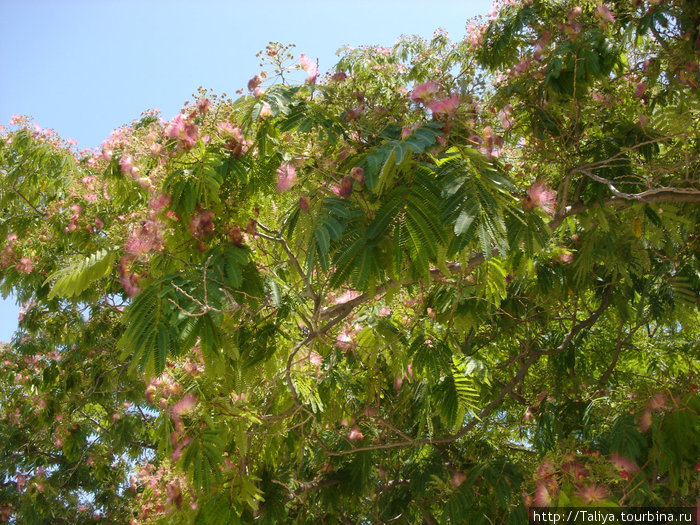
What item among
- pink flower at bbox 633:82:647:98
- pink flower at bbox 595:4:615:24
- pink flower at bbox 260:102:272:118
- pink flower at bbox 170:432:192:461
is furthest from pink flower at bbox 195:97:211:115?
pink flower at bbox 633:82:647:98

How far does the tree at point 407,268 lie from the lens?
2.76 m

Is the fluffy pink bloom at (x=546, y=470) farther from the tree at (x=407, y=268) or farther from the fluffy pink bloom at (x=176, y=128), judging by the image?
the fluffy pink bloom at (x=176, y=128)

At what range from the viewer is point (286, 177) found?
3.02 meters

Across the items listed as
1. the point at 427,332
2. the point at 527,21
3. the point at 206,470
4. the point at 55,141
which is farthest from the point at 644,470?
the point at 55,141

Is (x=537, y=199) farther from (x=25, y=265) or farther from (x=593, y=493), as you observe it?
(x=25, y=265)

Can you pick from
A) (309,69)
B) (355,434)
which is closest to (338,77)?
(309,69)

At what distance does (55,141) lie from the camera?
20.2 feet

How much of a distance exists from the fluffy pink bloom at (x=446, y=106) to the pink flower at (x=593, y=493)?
1.94 meters

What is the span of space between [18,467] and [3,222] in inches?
154

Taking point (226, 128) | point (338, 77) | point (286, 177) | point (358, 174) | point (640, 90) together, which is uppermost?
point (640, 90)

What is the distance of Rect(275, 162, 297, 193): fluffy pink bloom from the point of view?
3008 mm

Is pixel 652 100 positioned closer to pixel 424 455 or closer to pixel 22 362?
pixel 424 455

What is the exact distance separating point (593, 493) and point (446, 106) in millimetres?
1998

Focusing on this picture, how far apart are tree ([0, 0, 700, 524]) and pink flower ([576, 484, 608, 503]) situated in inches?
0.6
